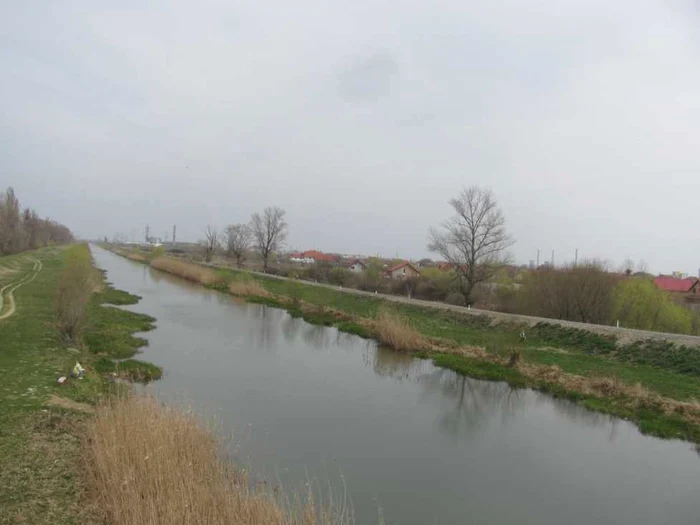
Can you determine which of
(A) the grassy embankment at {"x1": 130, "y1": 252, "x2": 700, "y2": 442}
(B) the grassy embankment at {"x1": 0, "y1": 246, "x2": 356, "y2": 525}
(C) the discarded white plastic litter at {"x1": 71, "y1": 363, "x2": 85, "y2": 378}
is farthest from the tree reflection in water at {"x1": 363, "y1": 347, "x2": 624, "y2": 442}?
(C) the discarded white plastic litter at {"x1": 71, "y1": 363, "x2": 85, "y2": 378}

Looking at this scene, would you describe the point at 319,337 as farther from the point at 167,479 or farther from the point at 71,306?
the point at 167,479

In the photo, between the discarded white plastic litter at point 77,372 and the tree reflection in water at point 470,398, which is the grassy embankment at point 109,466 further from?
the tree reflection in water at point 470,398

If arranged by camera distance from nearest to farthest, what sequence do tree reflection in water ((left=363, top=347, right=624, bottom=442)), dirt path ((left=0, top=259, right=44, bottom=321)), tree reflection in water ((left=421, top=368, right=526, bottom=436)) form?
tree reflection in water ((left=421, top=368, right=526, bottom=436)), tree reflection in water ((left=363, top=347, right=624, bottom=442)), dirt path ((left=0, top=259, right=44, bottom=321))

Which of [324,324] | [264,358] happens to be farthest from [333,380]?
[324,324]

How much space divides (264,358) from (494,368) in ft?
25.4

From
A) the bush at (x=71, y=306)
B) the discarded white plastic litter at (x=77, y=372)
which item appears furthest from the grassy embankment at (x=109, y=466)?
the bush at (x=71, y=306)

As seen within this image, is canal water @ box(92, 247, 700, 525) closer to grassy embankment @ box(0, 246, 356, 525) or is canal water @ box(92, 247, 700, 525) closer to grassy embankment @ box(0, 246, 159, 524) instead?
grassy embankment @ box(0, 246, 356, 525)

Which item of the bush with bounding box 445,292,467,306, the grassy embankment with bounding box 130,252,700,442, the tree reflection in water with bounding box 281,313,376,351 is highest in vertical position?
the bush with bounding box 445,292,467,306

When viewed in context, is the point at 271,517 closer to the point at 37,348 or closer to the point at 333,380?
the point at 333,380

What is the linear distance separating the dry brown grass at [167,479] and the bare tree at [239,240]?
59.7m

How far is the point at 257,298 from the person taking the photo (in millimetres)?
31391

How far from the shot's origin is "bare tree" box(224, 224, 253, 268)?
67.2 metres

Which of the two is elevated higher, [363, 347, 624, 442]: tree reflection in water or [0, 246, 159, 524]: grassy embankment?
[0, 246, 159, 524]: grassy embankment

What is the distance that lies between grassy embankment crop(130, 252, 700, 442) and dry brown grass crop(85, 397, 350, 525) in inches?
A: 376
